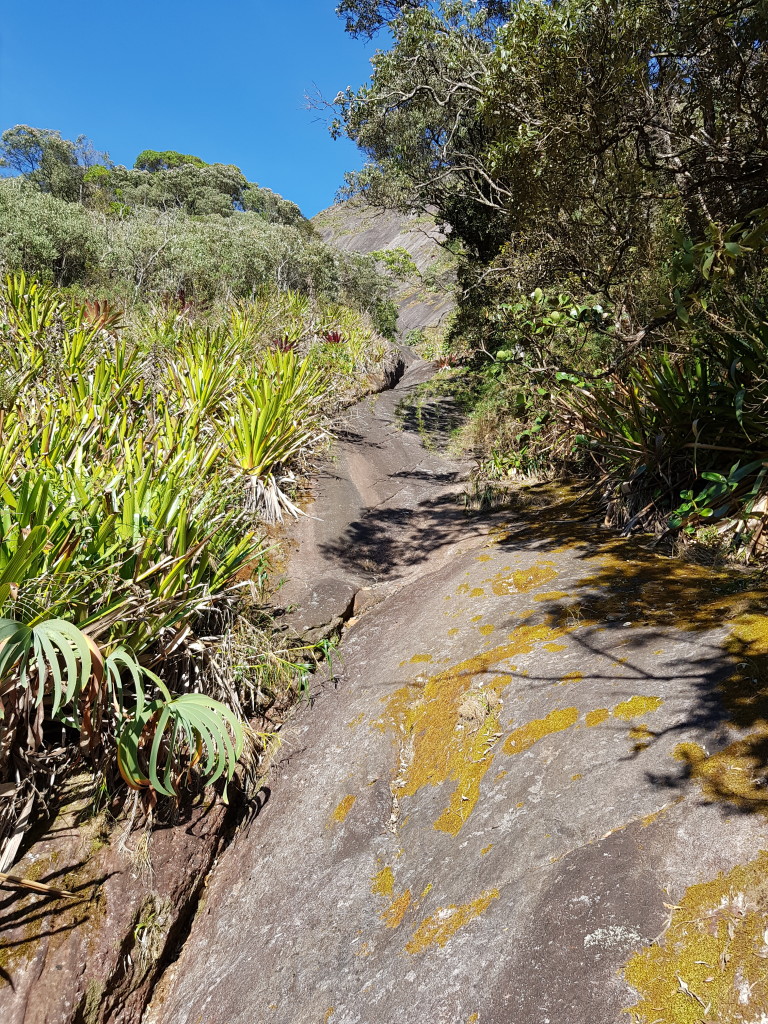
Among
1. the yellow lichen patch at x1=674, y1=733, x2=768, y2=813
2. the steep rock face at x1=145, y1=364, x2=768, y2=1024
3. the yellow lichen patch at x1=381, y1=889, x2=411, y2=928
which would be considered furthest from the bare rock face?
the yellow lichen patch at x1=674, y1=733, x2=768, y2=813

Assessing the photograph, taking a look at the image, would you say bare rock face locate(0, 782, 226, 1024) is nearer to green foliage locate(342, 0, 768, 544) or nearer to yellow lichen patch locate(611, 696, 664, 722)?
yellow lichen patch locate(611, 696, 664, 722)

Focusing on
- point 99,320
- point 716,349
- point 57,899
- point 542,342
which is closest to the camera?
point 57,899

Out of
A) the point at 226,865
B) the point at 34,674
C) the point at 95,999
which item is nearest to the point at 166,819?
the point at 226,865

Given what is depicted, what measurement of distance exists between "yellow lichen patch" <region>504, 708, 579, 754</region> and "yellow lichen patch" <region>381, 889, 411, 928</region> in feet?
1.96

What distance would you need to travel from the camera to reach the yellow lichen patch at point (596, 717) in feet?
6.53

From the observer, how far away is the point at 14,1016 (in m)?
1.81

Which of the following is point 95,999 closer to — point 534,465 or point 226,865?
point 226,865

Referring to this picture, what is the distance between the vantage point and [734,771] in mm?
1517

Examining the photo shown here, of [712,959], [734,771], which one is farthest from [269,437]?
[712,959]

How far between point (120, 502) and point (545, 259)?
16.9 ft

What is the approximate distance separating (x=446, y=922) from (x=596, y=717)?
2.69ft

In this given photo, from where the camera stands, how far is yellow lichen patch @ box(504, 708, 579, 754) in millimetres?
2090

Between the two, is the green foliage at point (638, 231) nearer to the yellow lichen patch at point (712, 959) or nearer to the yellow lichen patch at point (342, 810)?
the yellow lichen patch at point (712, 959)

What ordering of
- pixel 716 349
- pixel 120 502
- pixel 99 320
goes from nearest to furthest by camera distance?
pixel 120 502 < pixel 716 349 < pixel 99 320
